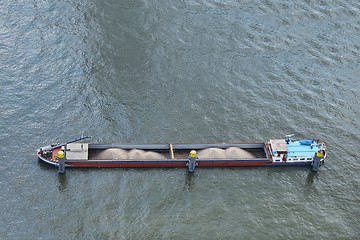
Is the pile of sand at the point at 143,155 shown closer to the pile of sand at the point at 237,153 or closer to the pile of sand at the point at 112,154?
the pile of sand at the point at 112,154

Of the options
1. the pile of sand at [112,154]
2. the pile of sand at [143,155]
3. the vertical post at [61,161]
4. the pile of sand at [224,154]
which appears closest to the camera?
the vertical post at [61,161]

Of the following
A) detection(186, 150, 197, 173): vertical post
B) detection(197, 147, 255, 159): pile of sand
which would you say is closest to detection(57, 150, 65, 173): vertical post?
detection(186, 150, 197, 173): vertical post

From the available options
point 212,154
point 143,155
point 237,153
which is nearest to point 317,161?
point 237,153

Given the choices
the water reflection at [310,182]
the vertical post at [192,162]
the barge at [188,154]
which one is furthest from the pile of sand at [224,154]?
the water reflection at [310,182]

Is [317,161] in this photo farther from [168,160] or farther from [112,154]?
[112,154]

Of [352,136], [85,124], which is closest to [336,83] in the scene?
[352,136]

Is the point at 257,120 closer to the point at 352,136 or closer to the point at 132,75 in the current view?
the point at 352,136

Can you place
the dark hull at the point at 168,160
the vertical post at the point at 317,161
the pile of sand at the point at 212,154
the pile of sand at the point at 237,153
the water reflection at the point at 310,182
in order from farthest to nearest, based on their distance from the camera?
1. the pile of sand at the point at 237,153
2. the pile of sand at the point at 212,154
3. the vertical post at the point at 317,161
4. the water reflection at the point at 310,182
5. the dark hull at the point at 168,160
